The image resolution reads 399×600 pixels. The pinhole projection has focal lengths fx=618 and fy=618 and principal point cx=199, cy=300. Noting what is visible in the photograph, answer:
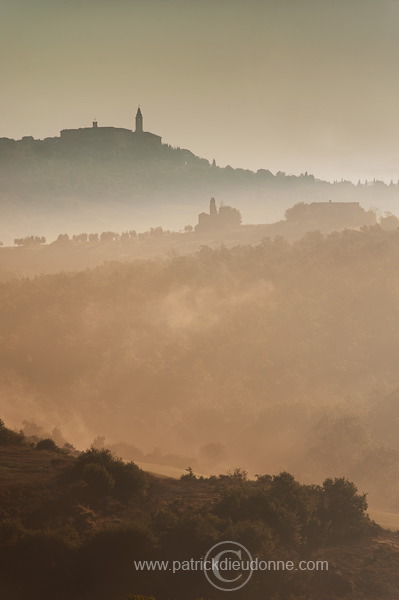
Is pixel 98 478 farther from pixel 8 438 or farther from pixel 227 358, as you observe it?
pixel 227 358

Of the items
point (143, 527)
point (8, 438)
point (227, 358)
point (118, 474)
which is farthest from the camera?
point (227, 358)

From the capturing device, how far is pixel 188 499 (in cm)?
3306

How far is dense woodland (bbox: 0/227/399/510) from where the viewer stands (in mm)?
101938

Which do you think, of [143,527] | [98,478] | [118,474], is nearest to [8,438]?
[118,474]

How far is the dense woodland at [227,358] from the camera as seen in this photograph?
102m

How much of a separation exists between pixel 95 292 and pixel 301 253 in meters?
64.7

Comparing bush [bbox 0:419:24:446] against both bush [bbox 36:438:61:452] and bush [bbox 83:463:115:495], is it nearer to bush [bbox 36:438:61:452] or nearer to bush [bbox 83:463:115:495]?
bush [bbox 36:438:61:452]

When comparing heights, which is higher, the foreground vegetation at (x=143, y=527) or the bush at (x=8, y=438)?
the bush at (x=8, y=438)

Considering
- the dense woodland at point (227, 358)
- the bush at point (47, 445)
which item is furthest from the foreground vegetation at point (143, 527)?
the dense woodland at point (227, 358)

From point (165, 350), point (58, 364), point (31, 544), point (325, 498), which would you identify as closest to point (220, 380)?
point (165, 350)

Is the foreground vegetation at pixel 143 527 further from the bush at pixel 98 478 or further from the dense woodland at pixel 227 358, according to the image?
the dense woodland at pixel 227 358

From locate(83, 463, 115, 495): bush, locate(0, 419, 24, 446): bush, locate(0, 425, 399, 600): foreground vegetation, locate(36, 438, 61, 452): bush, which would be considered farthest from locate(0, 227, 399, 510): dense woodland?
locate(83, 463, 115, 495): bush

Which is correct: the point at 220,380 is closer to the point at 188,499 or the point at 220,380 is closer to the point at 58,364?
the point at 58,364

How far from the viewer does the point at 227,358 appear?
163875mm
